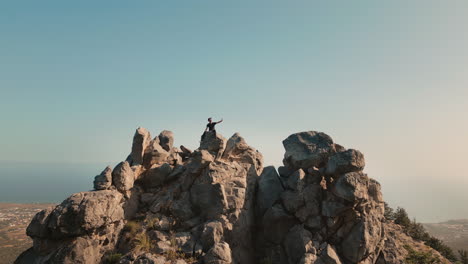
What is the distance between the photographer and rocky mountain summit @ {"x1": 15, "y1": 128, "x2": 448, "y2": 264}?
21016 millimetres

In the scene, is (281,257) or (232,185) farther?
(232,185)

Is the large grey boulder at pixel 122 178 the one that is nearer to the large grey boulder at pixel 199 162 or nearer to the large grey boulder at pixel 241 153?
the large grey boulder at pixel 199 162

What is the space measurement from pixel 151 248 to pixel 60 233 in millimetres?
7688

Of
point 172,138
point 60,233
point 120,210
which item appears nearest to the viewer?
point 60,233

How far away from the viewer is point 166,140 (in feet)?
119

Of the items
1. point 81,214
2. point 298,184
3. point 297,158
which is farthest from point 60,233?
point 297,158

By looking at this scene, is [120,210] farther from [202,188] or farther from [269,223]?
[269,223]

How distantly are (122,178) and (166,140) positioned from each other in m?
10.6

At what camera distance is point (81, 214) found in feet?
68.2

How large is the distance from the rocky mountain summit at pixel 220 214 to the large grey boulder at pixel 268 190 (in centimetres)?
12

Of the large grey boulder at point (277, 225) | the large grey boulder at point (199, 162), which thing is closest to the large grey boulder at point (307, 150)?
the large grey boulder at point (277, 225)

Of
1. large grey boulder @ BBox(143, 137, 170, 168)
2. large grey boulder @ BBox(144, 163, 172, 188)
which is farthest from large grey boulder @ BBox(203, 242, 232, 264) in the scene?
large grey boulder @ BBox(143, 137, 170, 168)

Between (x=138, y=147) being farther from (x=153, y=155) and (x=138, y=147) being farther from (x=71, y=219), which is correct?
(x=71, y=219)

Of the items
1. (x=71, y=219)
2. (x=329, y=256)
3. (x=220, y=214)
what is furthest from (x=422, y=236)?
(x=71, y=219)
